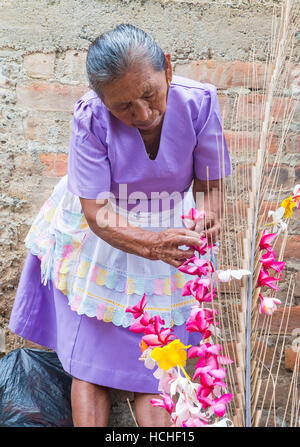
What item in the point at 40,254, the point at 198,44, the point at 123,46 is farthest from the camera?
the point at 198,44

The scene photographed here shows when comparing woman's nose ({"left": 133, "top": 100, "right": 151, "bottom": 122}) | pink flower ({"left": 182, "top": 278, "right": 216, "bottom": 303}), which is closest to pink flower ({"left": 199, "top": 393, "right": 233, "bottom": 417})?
pink flower ({"left": 182, "top": 278, "right": 216, "bottom": 303})

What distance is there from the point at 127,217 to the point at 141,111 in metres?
0.34

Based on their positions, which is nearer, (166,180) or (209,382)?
(209,382)

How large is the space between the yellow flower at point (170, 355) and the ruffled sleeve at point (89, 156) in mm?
550

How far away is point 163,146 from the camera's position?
3.97 ft

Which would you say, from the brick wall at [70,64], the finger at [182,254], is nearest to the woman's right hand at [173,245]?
the finger at [182,254]

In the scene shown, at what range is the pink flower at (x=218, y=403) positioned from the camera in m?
0.66

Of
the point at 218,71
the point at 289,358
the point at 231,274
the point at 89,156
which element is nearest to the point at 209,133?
the point at 89,156

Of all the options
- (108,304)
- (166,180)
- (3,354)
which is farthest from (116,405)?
(166,180)

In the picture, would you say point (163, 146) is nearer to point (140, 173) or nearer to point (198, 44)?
point (140, 173)

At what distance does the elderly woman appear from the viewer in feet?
3.47

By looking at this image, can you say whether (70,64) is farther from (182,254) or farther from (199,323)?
(199,323)

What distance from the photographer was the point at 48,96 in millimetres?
1650

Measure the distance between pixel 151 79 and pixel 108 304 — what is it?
570 millimetres
